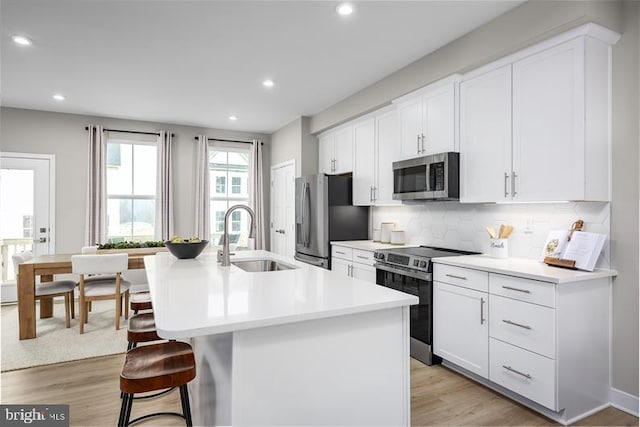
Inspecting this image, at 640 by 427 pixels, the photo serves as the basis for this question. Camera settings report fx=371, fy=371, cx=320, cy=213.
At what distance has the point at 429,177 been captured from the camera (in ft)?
10.8

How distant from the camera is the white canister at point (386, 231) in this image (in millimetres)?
4355

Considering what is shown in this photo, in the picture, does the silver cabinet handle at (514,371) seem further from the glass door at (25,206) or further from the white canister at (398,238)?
the glass door at (25,206)

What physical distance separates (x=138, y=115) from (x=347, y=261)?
384 cm

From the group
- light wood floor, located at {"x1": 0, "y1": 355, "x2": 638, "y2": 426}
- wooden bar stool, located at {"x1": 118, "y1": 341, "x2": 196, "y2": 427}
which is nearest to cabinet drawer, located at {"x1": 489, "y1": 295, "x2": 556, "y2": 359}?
light wood floor, located at {"x1": 0, "y1": 355, "x2": 638, "y2": 426}

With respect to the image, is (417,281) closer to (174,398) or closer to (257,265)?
(257,265)

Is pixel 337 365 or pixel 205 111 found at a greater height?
pixel 205 111

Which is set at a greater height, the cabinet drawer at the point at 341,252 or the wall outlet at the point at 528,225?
the wall outlet at the point at 528,225

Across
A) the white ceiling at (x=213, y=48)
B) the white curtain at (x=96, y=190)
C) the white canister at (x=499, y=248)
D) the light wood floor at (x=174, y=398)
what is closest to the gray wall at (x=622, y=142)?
the white ceiling at (x=213, y=48)

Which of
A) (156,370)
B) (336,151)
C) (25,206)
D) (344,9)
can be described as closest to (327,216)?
(336,151)

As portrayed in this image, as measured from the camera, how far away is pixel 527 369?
231 cm

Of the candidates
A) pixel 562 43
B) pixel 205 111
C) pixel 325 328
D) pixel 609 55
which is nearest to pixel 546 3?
pixel 562 43

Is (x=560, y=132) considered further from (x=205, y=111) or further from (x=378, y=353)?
(x=205, y=111)

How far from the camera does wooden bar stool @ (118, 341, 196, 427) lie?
152 cm

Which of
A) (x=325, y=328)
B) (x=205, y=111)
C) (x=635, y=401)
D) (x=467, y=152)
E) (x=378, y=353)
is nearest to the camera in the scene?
(x=325, y=328)
